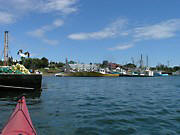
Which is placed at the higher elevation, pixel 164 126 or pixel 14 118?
pixel 14 118

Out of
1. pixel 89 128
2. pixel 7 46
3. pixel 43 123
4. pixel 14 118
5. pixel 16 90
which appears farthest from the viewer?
pixel 7 46

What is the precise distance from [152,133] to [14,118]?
535cm

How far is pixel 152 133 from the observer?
703 centimetres

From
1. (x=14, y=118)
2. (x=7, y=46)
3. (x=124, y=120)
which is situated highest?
A: (x=7, y=46)

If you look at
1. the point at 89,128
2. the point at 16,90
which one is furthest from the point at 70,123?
the point at 16,90

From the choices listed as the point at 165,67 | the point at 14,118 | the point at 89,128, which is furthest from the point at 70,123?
the point at 165,67

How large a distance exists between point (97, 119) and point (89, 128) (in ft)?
5.09

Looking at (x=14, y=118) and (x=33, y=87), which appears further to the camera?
(x=33, y=87)

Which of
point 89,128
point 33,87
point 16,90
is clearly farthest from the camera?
point 33,87

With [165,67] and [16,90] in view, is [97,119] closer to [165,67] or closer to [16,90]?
[16,90]

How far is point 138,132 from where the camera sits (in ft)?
23.3

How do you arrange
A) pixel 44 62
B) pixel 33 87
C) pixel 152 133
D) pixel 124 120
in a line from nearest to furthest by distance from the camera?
pixel 152 133, pixel 124 120, pixel 33 87, pixel 44 62

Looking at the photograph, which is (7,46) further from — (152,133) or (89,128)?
(152,133)

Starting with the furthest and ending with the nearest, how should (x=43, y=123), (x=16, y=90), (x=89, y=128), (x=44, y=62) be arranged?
(x=44, y=62), (x=16, y=90), (x=43, y=123), (x=89, y=128)
